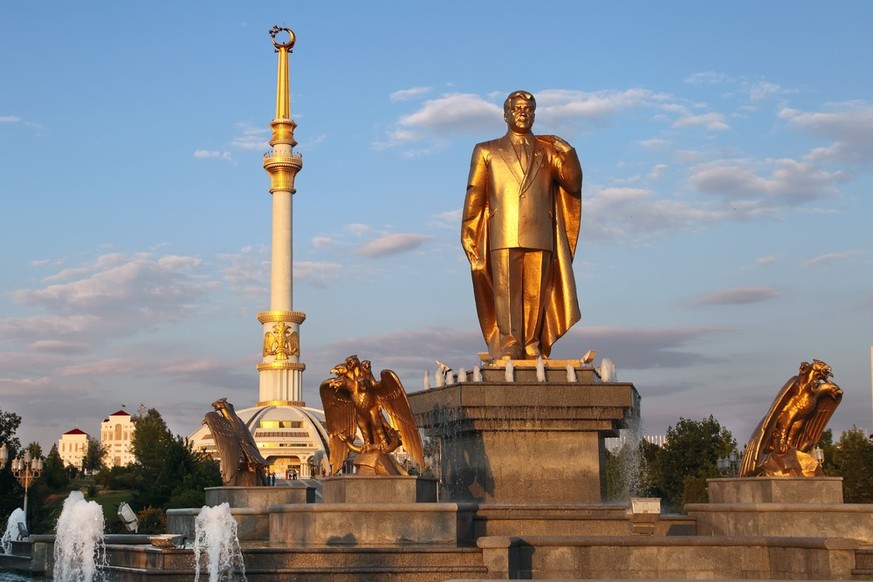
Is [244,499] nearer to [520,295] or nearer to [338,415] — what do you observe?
[338,415]

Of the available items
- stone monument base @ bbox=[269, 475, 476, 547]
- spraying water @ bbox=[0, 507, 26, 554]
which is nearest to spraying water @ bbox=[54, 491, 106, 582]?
stone monument base @ bbox=[269, 475, 476, 547]

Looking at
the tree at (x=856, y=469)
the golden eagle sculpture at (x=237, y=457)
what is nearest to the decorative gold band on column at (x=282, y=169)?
the tree at (x=856, y=469)

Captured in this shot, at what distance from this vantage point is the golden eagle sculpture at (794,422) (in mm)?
14328

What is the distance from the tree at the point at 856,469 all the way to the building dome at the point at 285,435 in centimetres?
5336

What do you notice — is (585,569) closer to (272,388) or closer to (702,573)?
(702,573)

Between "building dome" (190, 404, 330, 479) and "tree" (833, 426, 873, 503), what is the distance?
2101 inches

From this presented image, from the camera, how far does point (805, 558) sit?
11.7 meters

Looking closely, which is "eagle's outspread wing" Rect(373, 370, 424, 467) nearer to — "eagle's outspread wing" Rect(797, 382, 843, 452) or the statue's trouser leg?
the statue's trouser leg

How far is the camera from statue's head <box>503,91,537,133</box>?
16.1m

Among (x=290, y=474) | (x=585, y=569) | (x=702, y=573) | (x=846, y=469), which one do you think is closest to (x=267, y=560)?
(x=585, y=569)

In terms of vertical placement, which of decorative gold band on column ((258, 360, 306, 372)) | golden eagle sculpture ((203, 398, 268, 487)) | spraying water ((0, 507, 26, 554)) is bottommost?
spraying water ((0, 507, 26, 554))

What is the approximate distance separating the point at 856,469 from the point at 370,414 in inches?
1127

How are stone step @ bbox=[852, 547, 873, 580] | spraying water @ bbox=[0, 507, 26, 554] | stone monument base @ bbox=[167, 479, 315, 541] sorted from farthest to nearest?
1. spraying water @ bbox=[0, 507, 26, 554]
2. stone monument base @ bbox=[167, 479, 315, 541]
3. stone step @ bbox=[852, 547, 873, 580]

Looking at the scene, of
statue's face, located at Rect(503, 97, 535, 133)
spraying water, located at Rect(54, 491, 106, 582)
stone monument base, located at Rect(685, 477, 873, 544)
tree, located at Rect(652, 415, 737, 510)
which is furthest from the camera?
tree, located at Rect(652, 415, 737, 510)
